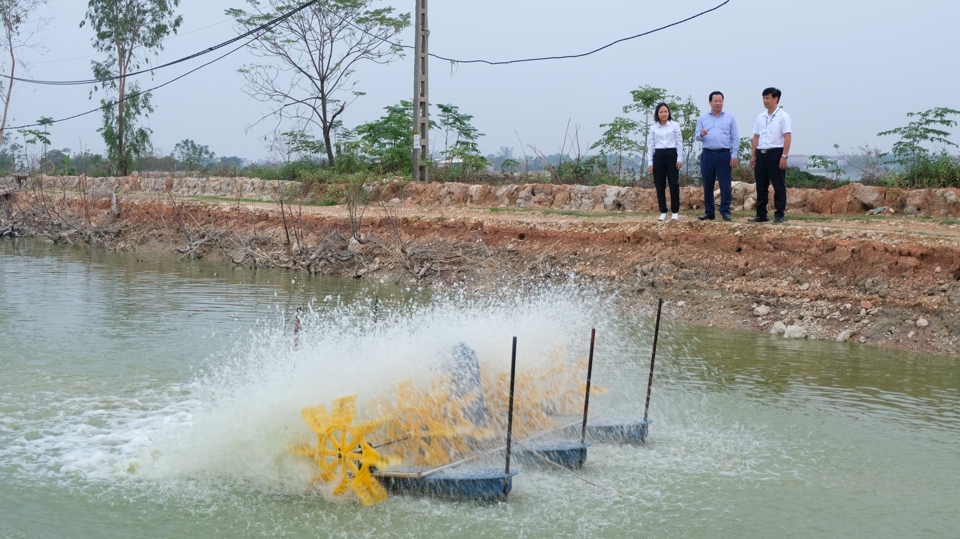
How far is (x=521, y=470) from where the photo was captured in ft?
25.1

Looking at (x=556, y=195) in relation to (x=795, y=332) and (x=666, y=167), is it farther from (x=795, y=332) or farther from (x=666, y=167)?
(x=795, y=332)

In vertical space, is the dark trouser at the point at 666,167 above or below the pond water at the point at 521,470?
above

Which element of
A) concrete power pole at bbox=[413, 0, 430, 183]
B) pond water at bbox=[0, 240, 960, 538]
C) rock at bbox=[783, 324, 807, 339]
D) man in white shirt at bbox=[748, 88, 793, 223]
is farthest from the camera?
concrete power pole at bbox=[413, 0, 430, 183]

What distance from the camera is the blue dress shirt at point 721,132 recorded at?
1476 centimetres

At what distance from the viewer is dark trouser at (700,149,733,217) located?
1495 centimetres

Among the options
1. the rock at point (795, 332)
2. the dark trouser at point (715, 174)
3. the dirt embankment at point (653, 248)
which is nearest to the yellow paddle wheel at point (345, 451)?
the rock at point (795, 332)

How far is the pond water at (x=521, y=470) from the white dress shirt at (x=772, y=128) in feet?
10.6

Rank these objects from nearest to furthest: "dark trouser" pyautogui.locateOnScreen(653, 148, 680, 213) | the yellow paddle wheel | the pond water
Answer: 1. the pond water
2. the yellow paddle wheel
3. "dark trouser" pyautogui.locateOnScreen(653, 148, 680, 213)

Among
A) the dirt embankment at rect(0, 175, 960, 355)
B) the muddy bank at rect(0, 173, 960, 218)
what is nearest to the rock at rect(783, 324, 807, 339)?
the dirt embankment at rect(0, 175, 960, 355)

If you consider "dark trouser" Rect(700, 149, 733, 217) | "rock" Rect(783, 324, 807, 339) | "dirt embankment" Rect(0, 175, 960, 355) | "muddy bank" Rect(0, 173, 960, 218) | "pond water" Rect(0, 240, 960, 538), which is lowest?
"pond water" Rect(0, 240, 960, 538)

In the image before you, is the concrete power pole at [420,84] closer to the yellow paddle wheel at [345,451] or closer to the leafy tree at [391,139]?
the leafy tree at [391,139]

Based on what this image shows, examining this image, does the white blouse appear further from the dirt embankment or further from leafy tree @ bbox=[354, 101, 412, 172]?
leafy tree @ bbox=[354, 101, 412, 172]

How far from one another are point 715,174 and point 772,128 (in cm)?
147

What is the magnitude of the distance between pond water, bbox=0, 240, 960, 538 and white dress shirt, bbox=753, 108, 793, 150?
127 inches
